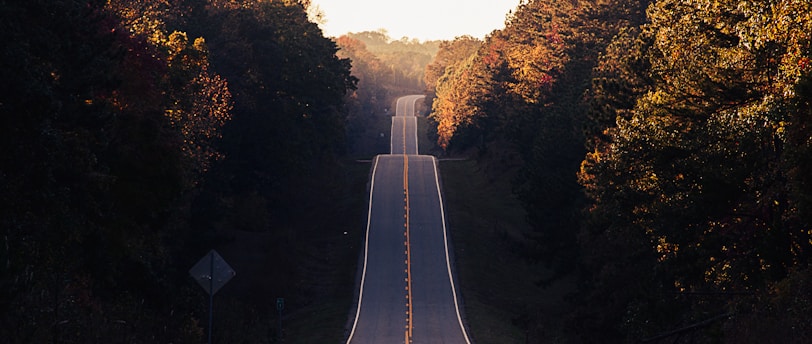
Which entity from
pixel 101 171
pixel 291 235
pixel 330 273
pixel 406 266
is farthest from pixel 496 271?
pixel 101 171

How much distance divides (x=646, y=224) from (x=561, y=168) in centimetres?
2238

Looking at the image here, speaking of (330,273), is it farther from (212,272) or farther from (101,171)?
(212,272)

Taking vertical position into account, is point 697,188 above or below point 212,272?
above

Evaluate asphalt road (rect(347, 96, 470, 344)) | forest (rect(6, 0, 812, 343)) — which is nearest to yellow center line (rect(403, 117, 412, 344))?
asphalt road (rect(347, 96, 470, 344))

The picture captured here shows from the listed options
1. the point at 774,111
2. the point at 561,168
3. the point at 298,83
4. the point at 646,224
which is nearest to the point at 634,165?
the point at 646,224

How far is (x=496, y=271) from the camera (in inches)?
2344

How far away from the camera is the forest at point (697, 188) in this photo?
70.1 ft

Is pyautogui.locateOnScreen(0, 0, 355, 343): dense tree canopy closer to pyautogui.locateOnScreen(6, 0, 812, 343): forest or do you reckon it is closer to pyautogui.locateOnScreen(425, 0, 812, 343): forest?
pyautogui.locateOnScreen(6, 0, 812, 343): forest

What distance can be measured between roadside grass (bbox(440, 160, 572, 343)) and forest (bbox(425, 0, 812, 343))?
8.98 feet

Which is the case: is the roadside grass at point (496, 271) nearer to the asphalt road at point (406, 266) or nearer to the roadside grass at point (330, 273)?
the asphalt road at point (406, 266)

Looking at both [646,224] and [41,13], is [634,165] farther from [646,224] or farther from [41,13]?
[41,13]

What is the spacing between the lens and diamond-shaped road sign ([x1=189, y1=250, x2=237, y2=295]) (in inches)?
822

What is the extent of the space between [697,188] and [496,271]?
33.7m

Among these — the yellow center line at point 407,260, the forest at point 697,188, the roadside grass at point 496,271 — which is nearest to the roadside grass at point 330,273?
the yellow center line at point 407,260
